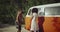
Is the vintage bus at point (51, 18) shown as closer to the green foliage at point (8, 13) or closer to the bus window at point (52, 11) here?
the bus window at point (52, 11)

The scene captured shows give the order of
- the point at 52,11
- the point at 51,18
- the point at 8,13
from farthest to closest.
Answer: the point at 8,13 < the point at 52,11 < the point at 51,18

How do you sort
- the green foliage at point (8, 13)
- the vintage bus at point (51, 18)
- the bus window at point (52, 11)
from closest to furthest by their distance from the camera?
the vintage bus at point (51, 18)
the bus window at point (52, 11)
the green foliage at point (8, 13)

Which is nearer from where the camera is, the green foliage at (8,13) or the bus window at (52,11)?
the bus window at (52,11)

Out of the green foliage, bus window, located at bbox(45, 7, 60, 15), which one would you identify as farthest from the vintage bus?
→ the green foliage

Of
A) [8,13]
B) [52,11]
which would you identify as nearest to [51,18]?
[52,11]

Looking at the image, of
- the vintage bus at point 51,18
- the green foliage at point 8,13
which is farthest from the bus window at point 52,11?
the green foliage at point 8,13

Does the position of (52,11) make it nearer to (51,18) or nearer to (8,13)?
(51,18)

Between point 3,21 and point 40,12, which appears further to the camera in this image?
point 3,21

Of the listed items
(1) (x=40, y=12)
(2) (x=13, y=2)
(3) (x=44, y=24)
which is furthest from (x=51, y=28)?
(2) (x=13, y=2)

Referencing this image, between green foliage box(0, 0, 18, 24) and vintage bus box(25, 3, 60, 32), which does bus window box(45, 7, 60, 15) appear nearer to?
vintage bus box(25, 3, 60, 32)

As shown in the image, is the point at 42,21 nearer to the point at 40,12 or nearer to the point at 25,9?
the point at 40,12

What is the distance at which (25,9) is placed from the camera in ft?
55.0

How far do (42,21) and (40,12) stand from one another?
3.83 ft

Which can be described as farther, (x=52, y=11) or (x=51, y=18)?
(x=52, y=11)
